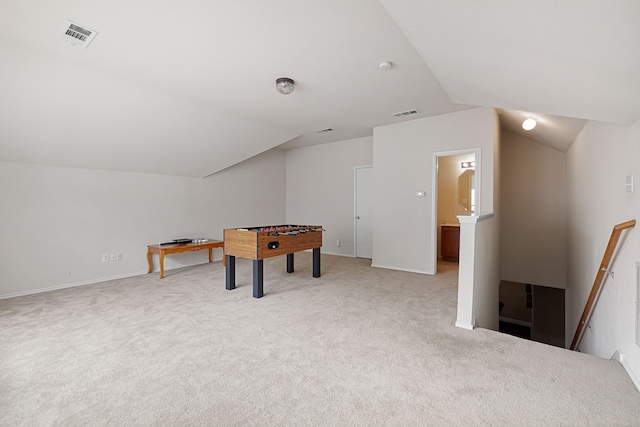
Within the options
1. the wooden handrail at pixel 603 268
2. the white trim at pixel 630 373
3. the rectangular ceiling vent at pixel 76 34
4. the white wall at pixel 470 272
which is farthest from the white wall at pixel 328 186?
the rectangular ceiling vent at pixel 76 34

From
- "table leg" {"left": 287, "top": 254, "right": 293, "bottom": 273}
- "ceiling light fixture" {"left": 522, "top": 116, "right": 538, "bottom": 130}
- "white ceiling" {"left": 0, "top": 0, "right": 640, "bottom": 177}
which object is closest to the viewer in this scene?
"white ceiling" {"left": 0, "top": 0, "right": 640, "bottom": 177}

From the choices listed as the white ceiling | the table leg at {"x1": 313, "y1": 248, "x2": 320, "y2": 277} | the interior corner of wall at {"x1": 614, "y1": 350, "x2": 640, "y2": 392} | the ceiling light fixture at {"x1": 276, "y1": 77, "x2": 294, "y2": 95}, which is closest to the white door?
the white ceiling

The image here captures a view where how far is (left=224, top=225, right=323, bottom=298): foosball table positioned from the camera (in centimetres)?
355

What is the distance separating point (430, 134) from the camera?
470cm

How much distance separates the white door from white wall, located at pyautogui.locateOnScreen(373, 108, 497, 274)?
30.8 inches

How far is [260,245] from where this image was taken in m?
3.57

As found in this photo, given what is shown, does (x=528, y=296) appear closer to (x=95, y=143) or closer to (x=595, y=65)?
(x=595, y=65)

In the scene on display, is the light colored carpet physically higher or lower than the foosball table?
lower

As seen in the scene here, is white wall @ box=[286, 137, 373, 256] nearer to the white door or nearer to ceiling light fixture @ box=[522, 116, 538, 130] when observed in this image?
the white door

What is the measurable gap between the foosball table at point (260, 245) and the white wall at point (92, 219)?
74.8 inches

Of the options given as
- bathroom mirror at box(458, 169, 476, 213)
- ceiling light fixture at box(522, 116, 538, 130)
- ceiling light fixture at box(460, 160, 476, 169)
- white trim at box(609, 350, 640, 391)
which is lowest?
white trim at box(609, 350, 640, 391)

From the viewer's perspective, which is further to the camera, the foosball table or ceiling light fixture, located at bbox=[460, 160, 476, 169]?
ceiling light fixture, located at bbox=[460, 160, 476, 169]

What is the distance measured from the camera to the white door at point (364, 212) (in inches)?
→ 240

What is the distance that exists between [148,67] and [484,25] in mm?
2918
